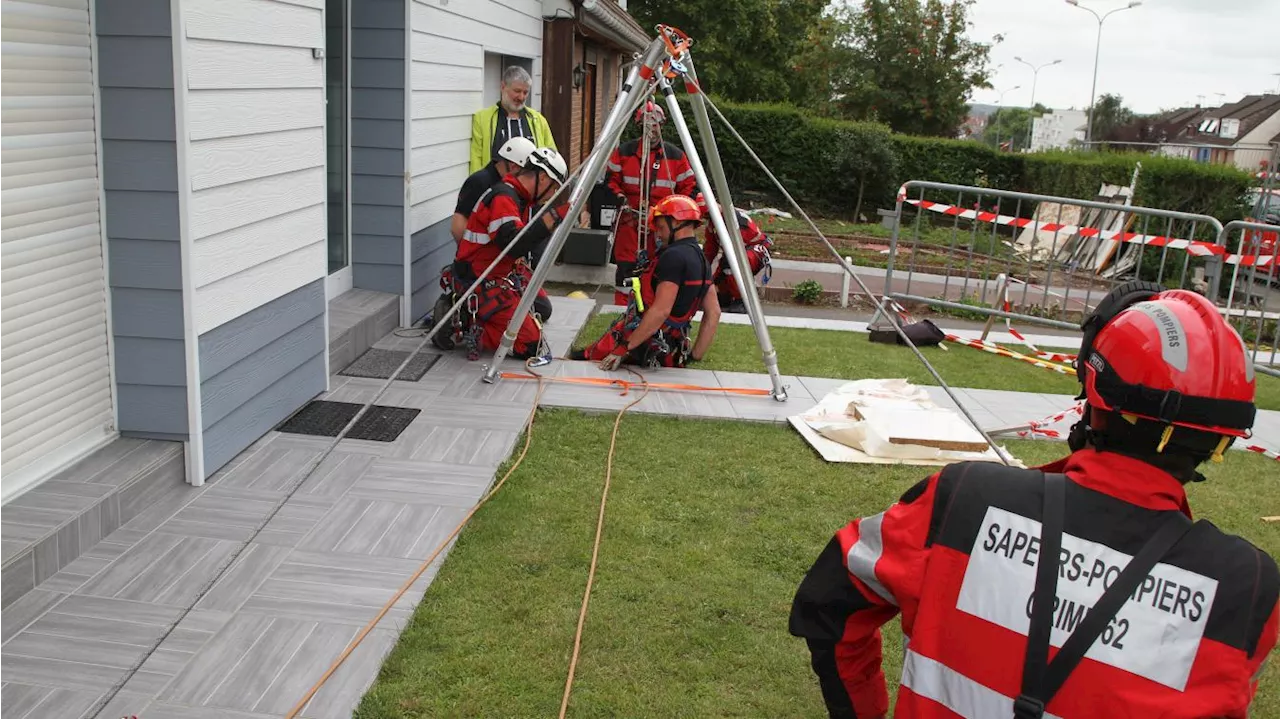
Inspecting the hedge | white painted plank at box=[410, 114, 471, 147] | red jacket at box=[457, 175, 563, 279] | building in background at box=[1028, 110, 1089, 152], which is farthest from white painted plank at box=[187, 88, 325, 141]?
building in background at box=[1028, 110, 1089, 152]

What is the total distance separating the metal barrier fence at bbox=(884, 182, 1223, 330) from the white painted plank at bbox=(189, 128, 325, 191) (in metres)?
6.13

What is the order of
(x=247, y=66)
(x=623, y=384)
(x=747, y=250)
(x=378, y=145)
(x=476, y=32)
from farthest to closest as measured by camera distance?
1. (x=476, y=32)
2. (x=747, y=250)
3. (x=378, y=145)
4. (x=623, y=384)
5. (x=247, y=66)

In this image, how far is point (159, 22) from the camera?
14.1 feet

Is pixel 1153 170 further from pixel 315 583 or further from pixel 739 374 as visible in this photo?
pixel 315 583

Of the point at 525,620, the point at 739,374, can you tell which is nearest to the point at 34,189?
the point at 525,620

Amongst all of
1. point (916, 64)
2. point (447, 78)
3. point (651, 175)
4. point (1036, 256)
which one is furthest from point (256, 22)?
point (916, 64)

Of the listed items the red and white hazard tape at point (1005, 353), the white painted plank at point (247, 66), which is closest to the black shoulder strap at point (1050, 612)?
the white painted plank at point (247, 66)

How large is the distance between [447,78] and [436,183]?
86 cm

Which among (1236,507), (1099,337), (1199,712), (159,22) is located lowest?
(1236,507)

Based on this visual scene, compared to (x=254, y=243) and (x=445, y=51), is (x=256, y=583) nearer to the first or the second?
(x=254, y=243)

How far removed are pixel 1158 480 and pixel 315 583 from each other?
10.2 ft

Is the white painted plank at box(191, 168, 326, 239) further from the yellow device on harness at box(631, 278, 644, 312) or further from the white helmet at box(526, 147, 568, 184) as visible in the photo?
the yellow device on harness at box(631, 278, 644, 312)

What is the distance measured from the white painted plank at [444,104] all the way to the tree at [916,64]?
25406 millimetres

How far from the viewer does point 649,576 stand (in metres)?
4.30
